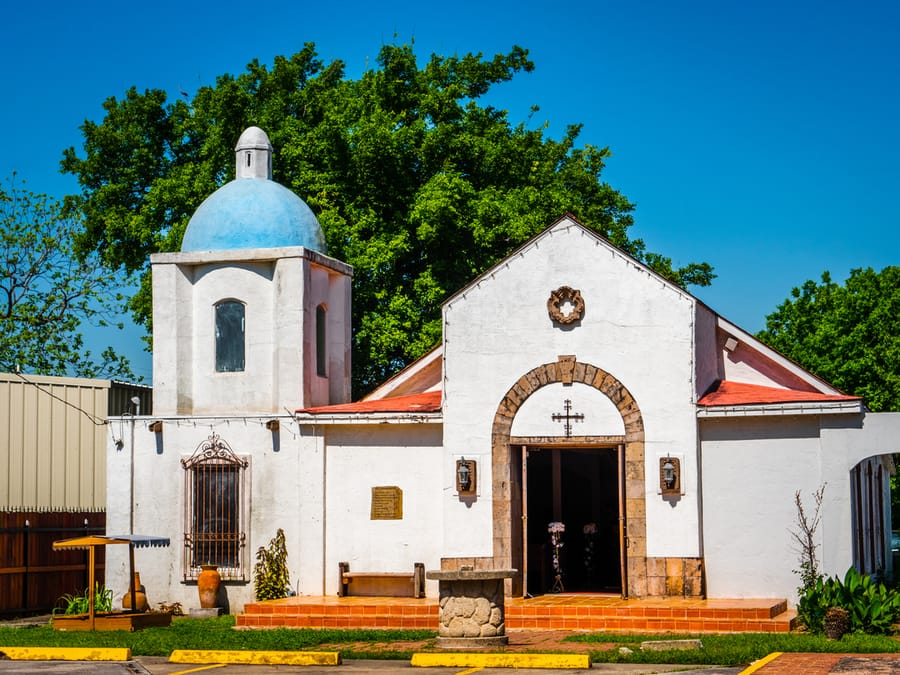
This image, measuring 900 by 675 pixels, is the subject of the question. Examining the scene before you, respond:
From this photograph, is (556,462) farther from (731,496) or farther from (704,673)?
(704,673)

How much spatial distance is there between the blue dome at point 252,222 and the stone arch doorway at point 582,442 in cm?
576

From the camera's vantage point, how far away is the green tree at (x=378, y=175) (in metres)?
32.3

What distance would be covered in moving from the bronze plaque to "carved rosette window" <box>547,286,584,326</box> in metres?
3.93

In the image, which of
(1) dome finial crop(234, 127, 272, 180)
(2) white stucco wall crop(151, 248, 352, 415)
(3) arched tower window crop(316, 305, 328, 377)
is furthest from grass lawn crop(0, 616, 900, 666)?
(1) dome finial crop(234, 127, 272, 180)

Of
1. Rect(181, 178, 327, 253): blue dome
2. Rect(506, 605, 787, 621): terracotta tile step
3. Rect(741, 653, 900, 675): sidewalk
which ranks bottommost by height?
Rect(741, 653, 900, 675): sidewalk

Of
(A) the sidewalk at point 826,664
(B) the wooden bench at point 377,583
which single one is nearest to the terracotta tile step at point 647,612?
(B) the wooden bench at point 377,583

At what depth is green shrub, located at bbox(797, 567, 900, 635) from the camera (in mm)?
17750

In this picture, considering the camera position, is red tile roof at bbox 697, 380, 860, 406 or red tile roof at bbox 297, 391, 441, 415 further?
red tile roof at bbox 297, 391, 441, 415

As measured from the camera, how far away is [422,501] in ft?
72.4

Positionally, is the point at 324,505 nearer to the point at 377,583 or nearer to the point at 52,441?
the point at 377,583

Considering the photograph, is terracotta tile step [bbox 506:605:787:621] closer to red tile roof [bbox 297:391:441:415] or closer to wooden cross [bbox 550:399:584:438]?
wooden cross [bbox 550:399:584:438]

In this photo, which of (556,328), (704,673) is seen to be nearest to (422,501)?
(556,328)

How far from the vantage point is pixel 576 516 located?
2617 centimetres

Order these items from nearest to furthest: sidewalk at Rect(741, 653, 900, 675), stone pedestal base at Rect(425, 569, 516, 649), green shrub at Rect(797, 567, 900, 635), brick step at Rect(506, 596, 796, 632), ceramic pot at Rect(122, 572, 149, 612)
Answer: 1. sidewalk at Rect(741, 653, 900, 675)
2. stone pedestal base at Rect(425, 569, 516, 649)
3. green shrub at Rect(797, 567, 900, 635)
4. brick step at Rect(506, 596, 796, 632)
5. ceramic pot at Rect(122, 572, 149, 612)
